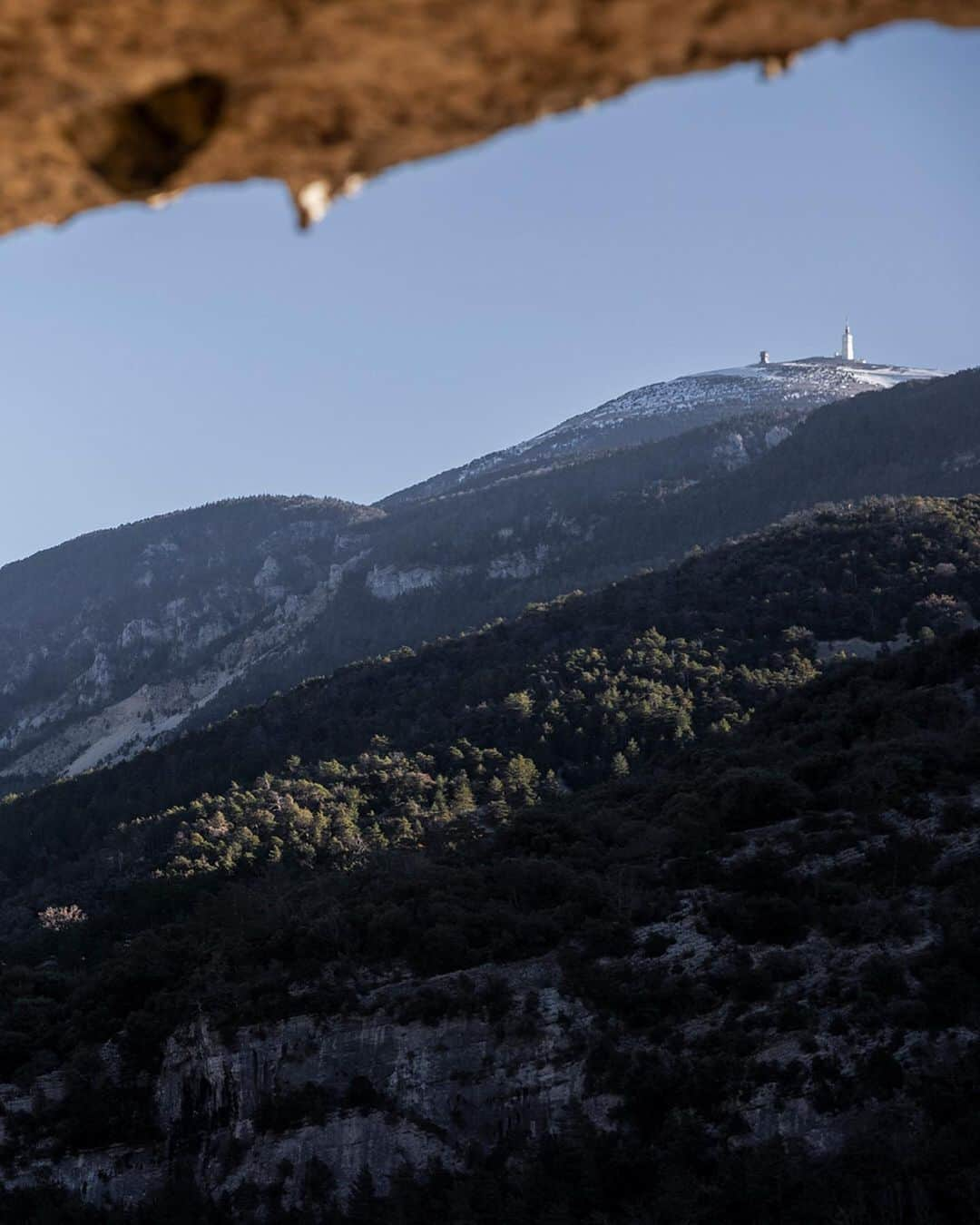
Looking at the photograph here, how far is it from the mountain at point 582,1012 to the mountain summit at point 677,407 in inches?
3958

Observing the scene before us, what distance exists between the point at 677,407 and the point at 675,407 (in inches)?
16.1

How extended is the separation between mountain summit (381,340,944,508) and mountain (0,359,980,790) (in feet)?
53.6

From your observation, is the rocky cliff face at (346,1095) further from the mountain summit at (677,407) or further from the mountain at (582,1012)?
the mountain summit at (677,407)

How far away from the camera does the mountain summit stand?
133 metres

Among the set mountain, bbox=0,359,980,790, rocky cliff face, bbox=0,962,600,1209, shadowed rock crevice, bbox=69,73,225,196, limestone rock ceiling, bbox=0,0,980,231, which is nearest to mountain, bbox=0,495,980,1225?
rocky cliff face, bbox=0,962,600,1209

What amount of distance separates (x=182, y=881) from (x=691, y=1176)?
2363cm

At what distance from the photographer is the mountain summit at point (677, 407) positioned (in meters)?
133

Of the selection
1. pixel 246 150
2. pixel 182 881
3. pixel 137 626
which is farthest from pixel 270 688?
pixel 246 150

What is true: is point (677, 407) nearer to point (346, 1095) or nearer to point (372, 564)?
point (372, 564)

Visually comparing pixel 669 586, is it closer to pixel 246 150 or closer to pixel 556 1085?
pixel 556 1085

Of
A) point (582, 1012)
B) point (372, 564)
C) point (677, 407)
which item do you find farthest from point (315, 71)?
point (677, 407)

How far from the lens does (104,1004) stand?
2136 centimetres

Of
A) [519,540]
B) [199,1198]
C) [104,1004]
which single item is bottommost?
[199,1198]

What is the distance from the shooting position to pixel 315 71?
7.86 feet
